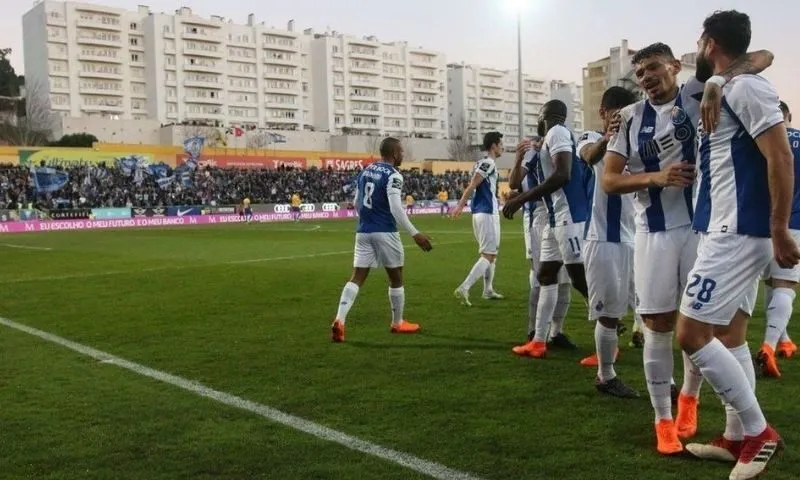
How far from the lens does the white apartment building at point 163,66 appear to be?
97312mm

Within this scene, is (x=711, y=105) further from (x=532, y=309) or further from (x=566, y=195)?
(x=532, y=309)

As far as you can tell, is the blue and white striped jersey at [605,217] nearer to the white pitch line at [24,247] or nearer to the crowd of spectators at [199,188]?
the white pitch line at [24,247]

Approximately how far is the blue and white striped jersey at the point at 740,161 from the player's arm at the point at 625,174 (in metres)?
0.17

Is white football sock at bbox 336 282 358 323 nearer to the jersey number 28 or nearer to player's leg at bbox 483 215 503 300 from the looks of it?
the jersey number 28

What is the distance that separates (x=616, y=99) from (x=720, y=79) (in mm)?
1793

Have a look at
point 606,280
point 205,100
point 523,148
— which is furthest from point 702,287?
point 205,100

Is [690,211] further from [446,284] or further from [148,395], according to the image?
[446,284]

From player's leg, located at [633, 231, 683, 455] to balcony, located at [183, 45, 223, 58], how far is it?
359 ft

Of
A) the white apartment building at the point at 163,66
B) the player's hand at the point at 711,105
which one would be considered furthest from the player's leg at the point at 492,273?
the white apartment building at the point at 163,66

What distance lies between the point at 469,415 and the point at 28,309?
25.7ft

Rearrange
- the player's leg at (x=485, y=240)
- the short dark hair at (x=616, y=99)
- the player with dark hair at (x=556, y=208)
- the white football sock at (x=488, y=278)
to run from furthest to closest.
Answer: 1. the white football sock at (x=488, y=278)
2. the player's leg at (x=485, y=240)
3. the player with dark hair at (x=556, y=208)
4. the short dark hair at (x=616, y=99)

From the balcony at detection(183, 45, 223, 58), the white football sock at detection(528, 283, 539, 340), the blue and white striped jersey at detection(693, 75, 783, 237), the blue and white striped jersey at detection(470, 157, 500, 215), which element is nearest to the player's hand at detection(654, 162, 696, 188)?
the blue and white striped jersey at detection(693, 75, 783, 237)

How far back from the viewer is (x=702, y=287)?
11.5 ft

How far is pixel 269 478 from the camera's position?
3887mm
